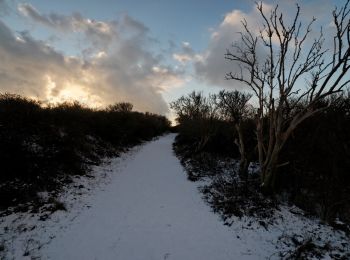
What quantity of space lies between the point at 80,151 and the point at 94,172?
325cm

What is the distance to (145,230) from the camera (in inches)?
313

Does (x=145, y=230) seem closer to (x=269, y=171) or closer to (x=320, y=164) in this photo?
(x=269, y=171)

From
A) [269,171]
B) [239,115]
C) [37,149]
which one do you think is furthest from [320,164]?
[37,149]

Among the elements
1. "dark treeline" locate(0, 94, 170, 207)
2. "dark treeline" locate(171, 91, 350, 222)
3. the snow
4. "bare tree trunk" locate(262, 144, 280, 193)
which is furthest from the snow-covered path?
"dark treeline" locate(171, 91, 350, 222)

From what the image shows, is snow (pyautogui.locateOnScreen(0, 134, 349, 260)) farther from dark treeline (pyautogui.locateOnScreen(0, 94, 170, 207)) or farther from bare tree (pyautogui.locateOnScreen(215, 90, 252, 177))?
bare tree (pyautogui.locateOnScreen(215, 90, 252, 177))

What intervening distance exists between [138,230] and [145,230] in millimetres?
200

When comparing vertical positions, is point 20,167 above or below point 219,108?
below

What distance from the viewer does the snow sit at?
6.68 metres

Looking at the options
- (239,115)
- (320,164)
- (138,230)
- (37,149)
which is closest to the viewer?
(138,230)

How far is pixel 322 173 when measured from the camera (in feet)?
37.2

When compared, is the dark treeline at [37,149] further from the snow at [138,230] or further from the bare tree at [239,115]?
the bare tree at [239,115]

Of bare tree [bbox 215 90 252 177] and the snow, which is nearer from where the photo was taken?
the snow

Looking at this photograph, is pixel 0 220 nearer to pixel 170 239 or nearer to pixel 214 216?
pixel 170 239

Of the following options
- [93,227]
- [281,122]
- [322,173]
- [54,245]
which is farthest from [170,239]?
[322,173]
